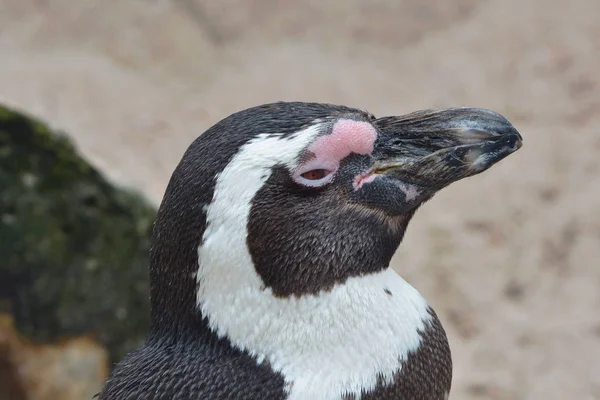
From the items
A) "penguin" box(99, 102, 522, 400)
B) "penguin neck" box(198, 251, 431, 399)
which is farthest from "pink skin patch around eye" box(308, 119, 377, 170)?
"penguin neck" box(198, 251, 431, 399)

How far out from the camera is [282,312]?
904mm

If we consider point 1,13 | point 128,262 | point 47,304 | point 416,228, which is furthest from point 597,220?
point 1,13

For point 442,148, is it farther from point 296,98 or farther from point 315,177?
point 296,98

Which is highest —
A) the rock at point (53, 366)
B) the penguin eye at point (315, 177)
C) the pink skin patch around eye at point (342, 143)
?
the rock at point (53, 366)

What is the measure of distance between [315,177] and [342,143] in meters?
0.05

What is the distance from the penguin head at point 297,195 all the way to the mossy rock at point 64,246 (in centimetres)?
106

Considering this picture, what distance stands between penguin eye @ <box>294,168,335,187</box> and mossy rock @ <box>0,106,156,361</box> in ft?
3.95

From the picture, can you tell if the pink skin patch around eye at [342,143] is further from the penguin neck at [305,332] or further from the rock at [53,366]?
the rock at [53,366]

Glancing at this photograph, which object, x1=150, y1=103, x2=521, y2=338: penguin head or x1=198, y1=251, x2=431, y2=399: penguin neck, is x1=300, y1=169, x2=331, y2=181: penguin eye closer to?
x1=150, y1=103, x2=521, y2=338: penguin head

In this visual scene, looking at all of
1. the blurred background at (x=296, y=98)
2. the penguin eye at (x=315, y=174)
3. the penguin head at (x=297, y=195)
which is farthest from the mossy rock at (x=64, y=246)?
the penguin eye at (x=315, y=174)

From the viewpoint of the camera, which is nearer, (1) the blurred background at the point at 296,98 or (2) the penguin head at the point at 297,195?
(2) the penguin head at the point at 297,195

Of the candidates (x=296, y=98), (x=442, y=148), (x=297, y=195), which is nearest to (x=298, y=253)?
(x=297, y=195)

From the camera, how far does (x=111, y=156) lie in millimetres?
3207

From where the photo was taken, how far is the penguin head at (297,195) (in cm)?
89
